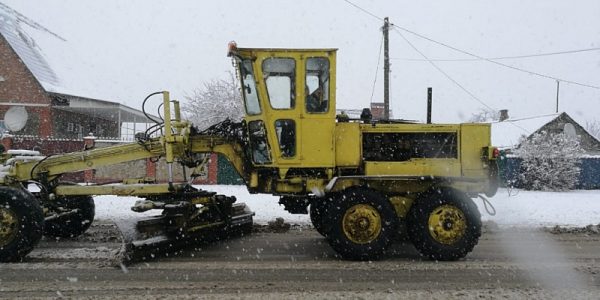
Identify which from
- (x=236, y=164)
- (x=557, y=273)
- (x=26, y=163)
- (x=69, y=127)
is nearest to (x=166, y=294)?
(x=236, y=164)

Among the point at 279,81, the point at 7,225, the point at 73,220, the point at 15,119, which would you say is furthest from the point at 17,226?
the point at 15,119

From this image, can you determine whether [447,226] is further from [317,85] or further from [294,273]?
[317,85]

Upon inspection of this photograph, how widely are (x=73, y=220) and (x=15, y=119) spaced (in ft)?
67.8

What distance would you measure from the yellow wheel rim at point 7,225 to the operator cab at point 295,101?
3.48 m

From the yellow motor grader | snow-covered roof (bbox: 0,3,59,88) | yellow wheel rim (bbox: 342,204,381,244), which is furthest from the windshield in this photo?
snow-covered roof (bbox: 0,3,59,88)

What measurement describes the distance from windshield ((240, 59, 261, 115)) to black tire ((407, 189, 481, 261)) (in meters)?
2.70

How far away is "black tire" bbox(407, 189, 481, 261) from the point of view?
6.83 metres

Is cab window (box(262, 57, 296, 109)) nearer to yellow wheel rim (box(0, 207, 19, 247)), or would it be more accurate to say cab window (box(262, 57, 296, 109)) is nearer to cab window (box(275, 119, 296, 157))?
cab window (box(275, 119, 296, 157))

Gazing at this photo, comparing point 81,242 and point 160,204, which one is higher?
point 160,204

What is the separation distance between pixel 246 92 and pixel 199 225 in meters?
2.13

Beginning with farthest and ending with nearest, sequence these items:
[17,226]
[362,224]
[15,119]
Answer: [15,119] → [362,224] → [17,226]

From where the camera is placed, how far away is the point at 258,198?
14.5 metres

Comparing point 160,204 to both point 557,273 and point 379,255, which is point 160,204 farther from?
point 557,273

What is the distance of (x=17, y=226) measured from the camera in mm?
6559
